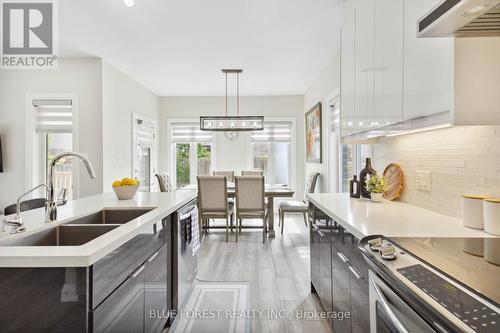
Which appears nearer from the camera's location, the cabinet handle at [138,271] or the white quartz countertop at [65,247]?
the white quartz countertop at [65,247]

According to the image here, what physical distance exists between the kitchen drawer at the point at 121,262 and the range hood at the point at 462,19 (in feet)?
4.97

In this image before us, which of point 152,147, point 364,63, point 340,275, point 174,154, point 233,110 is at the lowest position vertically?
point 340,275

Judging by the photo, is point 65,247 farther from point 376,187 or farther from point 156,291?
point 376,187

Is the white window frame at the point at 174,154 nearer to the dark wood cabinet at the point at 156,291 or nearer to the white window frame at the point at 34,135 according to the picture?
the white window frame at the point at 34,135

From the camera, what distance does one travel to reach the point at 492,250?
99 centimetres

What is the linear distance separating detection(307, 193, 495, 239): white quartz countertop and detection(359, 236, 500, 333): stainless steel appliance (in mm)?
152

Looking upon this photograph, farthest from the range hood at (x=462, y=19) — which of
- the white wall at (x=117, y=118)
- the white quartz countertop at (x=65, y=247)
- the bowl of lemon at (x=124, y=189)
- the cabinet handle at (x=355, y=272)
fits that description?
the white wall at (x=117, y=118)

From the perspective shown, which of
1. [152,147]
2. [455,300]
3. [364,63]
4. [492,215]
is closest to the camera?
[455,300]

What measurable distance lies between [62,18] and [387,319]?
3.88 m

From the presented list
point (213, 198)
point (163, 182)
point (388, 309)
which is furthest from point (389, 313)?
point (163, 182)

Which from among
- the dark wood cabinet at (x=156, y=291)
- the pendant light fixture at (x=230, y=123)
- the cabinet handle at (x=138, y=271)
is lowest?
the dark wood cabinet at (x=156, y=291)

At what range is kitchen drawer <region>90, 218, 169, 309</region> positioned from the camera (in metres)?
1.05

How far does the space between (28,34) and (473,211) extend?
177 inches

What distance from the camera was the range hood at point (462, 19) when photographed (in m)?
0.86
